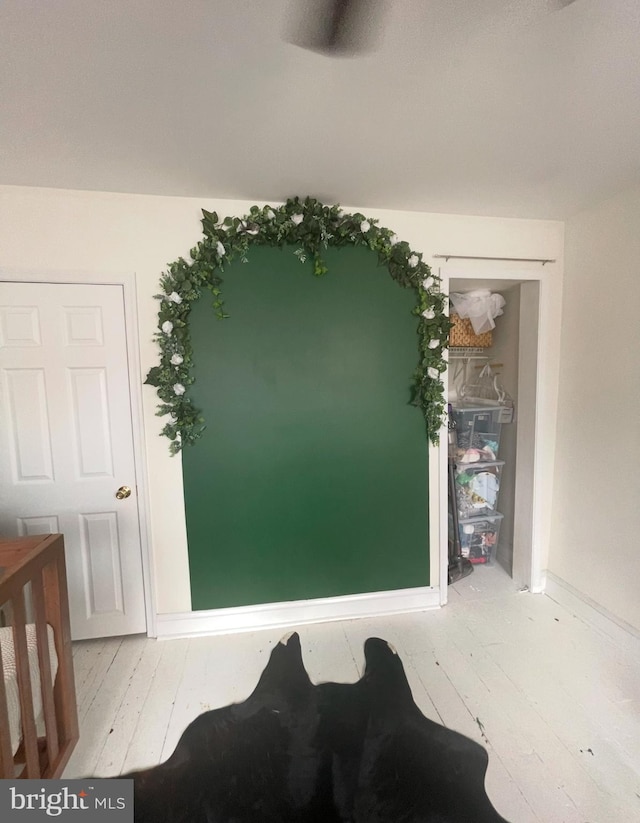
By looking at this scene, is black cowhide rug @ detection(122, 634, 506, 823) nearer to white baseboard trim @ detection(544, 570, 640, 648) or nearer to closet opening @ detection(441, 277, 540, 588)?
white baseboard trim @ detection(544, 570, 640, 648)

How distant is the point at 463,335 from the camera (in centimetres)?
275

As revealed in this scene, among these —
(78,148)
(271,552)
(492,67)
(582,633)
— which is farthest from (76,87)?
(582,633)

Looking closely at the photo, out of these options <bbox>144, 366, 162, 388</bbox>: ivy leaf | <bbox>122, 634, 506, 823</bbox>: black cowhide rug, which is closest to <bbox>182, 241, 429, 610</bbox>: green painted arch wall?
<bbox>144, 366, 162, 388</bbox>: ivy leaf

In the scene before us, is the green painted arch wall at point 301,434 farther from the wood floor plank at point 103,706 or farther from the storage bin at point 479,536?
the storage bin at point 479,536

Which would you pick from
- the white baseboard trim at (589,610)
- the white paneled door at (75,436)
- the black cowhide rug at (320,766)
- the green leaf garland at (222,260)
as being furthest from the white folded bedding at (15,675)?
the white baseboard trim at (589,610)

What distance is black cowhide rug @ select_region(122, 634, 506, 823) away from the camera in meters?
1.26

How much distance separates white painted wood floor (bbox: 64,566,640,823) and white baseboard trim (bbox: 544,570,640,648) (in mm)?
19

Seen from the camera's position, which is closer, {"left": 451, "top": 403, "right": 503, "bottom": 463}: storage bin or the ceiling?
the ceiling

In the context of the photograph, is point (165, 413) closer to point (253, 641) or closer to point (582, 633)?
point (253, 641)

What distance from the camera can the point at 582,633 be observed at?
212 cm

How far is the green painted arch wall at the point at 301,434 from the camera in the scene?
205 cm

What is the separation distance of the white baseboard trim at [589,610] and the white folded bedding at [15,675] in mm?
2706

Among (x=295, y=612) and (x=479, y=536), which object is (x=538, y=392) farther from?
(x=295, y=612)

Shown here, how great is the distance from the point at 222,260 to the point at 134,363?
725 mm
